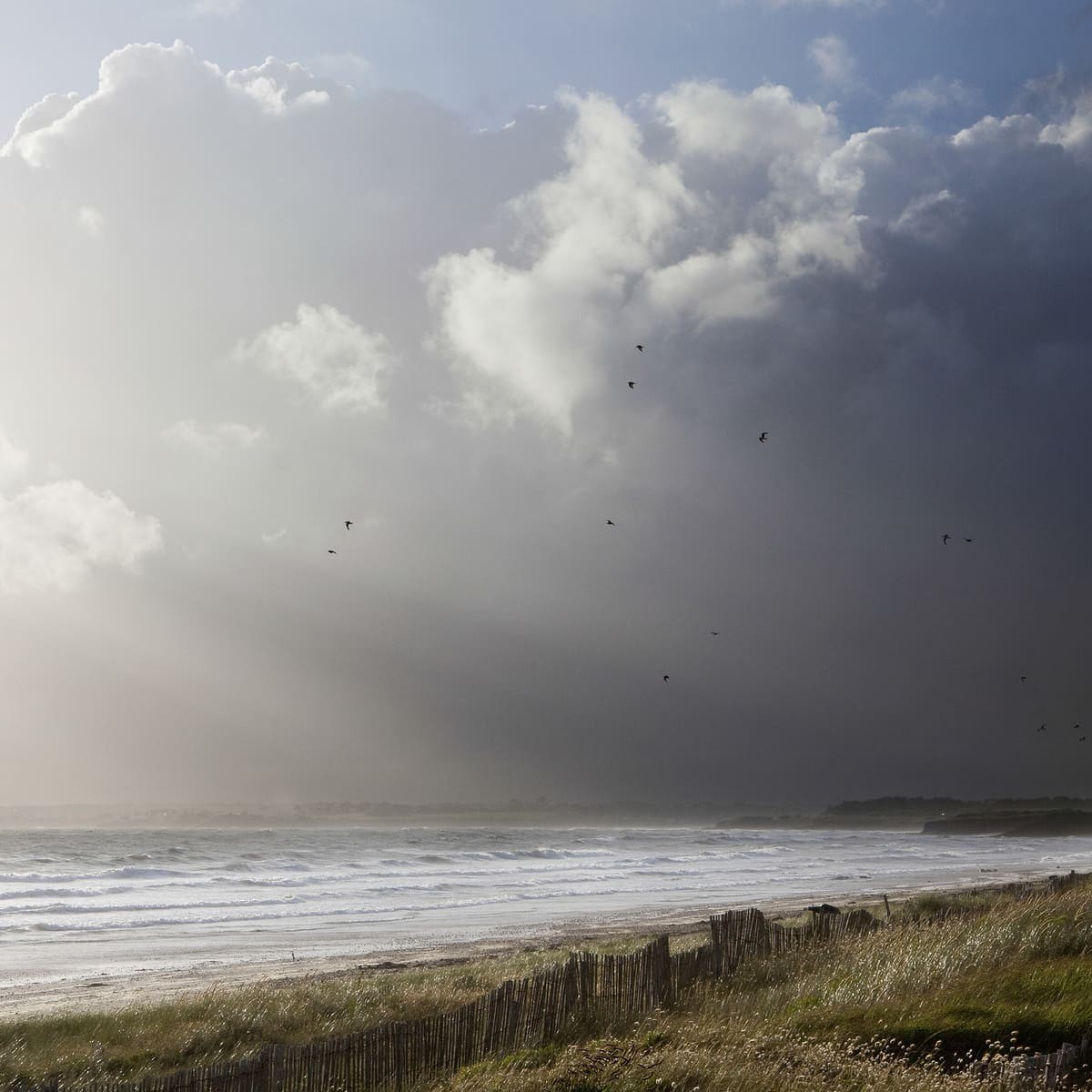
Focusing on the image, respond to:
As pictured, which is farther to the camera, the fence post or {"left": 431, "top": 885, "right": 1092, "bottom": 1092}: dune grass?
the fence post

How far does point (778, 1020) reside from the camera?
1220cm

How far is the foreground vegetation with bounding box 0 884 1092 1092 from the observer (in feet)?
31.0

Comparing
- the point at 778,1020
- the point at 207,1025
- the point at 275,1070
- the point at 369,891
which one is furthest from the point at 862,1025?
the point at 369,891

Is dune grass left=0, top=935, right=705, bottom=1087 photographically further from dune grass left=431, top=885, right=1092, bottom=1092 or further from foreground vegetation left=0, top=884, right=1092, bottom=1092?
dune grass left=431, top=885, right=1092, bottom=1092

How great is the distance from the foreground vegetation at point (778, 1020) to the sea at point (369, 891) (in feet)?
40.0

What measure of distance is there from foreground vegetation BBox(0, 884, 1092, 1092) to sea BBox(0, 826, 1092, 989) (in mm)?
12178

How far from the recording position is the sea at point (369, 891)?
35.0m

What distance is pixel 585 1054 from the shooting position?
10.1 m

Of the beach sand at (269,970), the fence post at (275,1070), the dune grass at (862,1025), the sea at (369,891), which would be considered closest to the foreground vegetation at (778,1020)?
the dune grass at (862,1025)

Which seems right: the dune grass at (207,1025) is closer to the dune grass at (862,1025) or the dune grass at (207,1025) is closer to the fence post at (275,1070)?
the fence post at (275,1070)

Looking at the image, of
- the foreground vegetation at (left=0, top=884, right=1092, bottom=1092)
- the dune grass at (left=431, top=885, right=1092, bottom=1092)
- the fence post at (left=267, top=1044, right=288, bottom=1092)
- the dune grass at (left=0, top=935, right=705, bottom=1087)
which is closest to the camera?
the dune grass at (left=431, top=885, right=1092, bottom=1092)

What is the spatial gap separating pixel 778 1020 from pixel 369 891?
5067 centimetres

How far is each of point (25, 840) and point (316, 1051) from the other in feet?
456

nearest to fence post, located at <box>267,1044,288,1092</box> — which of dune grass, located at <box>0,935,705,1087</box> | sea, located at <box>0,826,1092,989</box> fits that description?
dune grass, located at <box>0,935,705,1087</box>
